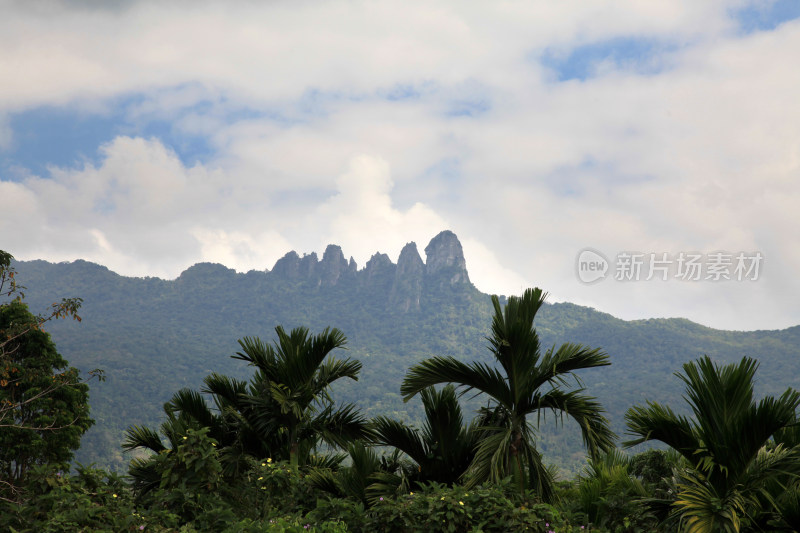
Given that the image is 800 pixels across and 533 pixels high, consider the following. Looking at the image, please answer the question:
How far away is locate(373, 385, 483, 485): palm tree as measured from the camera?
6688 millimetres

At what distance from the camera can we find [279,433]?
834 cm

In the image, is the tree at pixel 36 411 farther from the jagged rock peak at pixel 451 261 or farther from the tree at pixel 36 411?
the jagged rock peak at pixel 451 261

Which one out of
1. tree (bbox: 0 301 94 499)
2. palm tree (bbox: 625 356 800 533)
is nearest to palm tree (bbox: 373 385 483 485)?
palm tree (bbox: 625 356 800 533)

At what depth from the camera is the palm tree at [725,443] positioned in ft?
15.4

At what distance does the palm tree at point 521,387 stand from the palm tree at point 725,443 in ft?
3.55

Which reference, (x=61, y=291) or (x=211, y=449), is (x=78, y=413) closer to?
(x=211, y=449)

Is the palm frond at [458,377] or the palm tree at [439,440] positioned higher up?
the palm frond at [458,377]

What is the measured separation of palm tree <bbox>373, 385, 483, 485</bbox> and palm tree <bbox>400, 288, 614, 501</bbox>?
19cm

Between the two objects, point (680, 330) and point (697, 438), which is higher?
point (680, 330)

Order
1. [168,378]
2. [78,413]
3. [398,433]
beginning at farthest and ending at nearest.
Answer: [168,378]
[78,413]
[398,433]

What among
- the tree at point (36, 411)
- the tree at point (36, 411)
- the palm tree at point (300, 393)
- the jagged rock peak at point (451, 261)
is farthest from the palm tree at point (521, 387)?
the jagged rock peak at point (451, 261)

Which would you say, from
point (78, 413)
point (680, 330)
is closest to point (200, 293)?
point (680, 330)

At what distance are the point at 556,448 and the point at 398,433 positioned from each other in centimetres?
8443

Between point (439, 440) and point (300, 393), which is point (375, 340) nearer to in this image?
point (300, 393)
